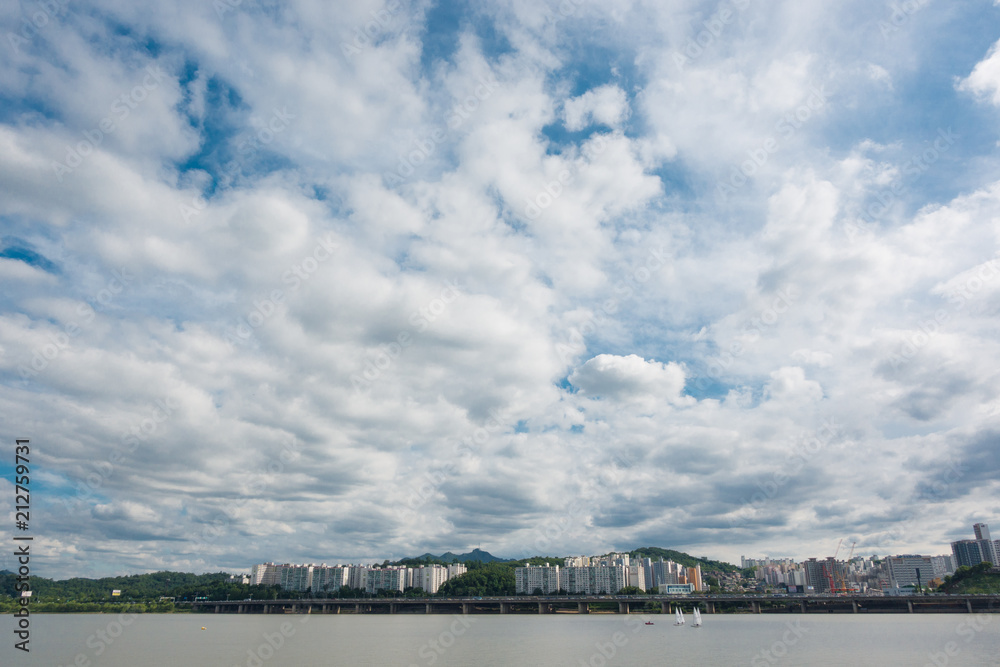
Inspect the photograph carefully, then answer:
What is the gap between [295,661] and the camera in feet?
185

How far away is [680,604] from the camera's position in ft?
518

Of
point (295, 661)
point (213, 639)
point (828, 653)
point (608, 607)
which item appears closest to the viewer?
point (295, 661)

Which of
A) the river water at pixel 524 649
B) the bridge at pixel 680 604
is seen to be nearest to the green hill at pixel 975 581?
the bridge at pixel 680 604

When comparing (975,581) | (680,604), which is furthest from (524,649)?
(975,581)

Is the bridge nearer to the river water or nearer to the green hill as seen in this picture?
the green hill

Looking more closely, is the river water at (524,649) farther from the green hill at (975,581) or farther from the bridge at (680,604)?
the green hill at (975,581)

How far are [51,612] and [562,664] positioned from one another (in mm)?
199529

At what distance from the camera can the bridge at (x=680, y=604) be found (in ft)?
484

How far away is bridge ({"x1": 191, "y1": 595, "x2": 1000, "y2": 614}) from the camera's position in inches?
5807

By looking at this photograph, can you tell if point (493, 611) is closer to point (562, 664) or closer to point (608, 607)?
point (608, 607)

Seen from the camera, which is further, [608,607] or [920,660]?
[608,607]

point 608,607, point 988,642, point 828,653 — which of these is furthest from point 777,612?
point 828,653

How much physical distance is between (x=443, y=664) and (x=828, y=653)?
40.2m

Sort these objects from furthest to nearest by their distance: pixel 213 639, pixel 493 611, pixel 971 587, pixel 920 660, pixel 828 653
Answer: pixel 493 611 → pixel 971 587 → pixel 213 639 → pixel 828 653 → pixel 920 660
